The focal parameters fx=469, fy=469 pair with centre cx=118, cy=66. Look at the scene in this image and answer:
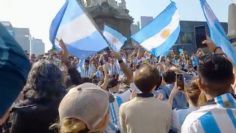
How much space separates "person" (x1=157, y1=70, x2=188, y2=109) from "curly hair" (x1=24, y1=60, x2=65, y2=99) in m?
2.66

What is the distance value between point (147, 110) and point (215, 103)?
5.41 feet

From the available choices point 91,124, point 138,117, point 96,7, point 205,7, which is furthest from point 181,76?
point 96,7

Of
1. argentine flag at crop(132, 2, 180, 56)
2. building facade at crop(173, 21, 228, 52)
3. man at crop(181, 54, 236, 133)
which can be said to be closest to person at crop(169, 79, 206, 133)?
man at crop(181, 54, 236, 133)

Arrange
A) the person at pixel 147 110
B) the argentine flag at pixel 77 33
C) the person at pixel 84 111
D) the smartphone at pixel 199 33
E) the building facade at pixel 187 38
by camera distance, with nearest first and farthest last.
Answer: the person at pixel 84 111
the person at pixel 147 110
the smartphone at pixel 199 33
the argentine flag at pixel 77 33
the building facade at pixel 187 38

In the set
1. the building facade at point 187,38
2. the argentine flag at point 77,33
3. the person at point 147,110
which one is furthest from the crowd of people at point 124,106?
the building facade at point 187,38

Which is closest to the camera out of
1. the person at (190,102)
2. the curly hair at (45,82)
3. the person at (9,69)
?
the person at (9,69)

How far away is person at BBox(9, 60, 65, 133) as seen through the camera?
356cm

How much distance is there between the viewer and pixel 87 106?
235 cm

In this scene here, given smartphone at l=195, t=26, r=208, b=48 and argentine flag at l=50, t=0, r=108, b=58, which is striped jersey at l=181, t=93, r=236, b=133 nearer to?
smartphone at l=195, t=26, r=208, b=48

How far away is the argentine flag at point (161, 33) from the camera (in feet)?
34.4

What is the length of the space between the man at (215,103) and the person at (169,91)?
3.00m

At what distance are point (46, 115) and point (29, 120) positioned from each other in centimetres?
13

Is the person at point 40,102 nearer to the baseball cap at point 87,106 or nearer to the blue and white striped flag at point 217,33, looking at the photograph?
the baseball cap at point 87,106

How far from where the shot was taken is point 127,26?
51000mm
